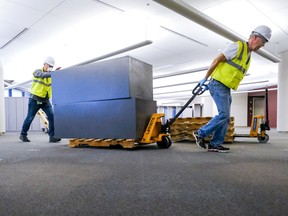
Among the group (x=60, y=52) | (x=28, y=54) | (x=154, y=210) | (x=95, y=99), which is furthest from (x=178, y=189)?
(x=28, y=54)

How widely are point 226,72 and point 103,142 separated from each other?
2012 mm

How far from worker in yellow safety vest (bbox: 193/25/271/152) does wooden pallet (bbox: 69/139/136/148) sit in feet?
3.29

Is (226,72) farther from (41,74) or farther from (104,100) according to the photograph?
(41,74)

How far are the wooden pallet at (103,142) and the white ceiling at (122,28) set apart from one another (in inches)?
108

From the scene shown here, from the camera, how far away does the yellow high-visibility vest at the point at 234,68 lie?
2.83 meters

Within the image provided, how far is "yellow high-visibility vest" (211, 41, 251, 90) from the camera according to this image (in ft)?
9.27

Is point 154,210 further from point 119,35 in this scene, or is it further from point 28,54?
point 28,54

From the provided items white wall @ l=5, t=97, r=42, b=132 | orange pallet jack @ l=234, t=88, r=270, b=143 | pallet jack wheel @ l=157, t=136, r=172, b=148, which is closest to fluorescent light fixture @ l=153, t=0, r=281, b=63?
orange pallet jack @ l=234, t=88, r=270, b=143

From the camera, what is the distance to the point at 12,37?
20.6ft

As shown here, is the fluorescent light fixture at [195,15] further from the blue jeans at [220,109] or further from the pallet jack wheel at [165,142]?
the pallet jack wheel at [165,142]

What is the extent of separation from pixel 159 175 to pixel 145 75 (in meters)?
2.18

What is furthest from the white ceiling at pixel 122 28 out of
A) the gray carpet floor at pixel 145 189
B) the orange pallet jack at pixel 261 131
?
the gray carpet floor at pixel 145 189

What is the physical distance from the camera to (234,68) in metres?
2.83

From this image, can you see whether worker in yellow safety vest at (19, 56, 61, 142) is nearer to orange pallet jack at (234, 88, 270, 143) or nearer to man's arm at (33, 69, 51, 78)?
man's arm at (33, 69, 51, 78)
